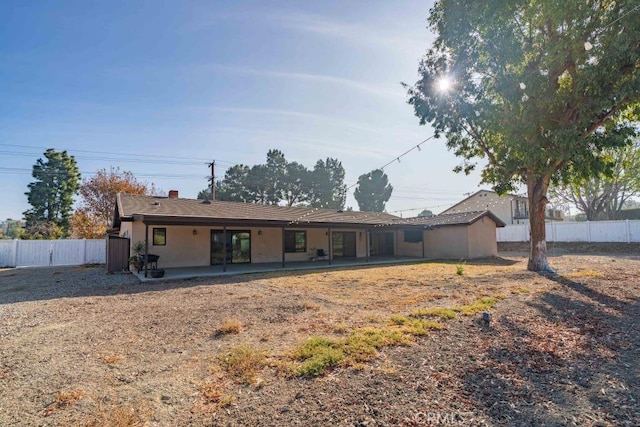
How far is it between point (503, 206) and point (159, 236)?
101 feet

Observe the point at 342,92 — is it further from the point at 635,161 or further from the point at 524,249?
the point at 635,161

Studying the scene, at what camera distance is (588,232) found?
2177 centimetres

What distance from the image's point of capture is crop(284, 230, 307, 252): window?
17.0 metres

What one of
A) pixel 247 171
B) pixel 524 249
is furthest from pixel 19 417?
pixel 247 171

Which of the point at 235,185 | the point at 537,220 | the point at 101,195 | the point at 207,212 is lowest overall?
the point at 537,220

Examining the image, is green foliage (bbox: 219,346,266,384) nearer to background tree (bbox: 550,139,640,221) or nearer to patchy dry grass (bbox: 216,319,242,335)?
patchy dry grass (bbox: 216,319,242,335)

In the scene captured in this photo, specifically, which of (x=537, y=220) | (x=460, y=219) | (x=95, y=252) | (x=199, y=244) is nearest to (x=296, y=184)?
(x=460, y=219)

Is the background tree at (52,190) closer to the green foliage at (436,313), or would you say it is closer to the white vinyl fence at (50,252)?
the white vinyl fence at (50,252)

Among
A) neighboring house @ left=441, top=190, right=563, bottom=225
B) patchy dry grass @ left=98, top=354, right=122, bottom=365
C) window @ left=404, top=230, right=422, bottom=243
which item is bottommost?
patchy dry grass @ left=98, top=354, right=122, bottom=365

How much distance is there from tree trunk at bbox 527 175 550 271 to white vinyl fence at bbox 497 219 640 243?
540 inches

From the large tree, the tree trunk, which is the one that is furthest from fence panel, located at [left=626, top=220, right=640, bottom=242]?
the tree trunk

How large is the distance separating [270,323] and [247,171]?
3108cm

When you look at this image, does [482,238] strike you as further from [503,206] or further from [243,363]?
[243,363]

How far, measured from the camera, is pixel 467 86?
11.0 m
